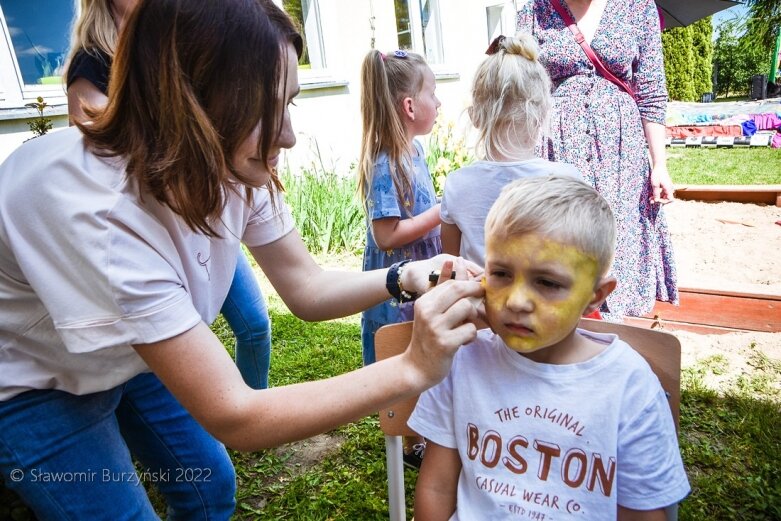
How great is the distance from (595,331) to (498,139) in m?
1.04

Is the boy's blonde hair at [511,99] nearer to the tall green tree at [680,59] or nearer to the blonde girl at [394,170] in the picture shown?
the blonde girl at [394,170]

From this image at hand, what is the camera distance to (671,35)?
18812 millimetres

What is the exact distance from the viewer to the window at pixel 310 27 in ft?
20.8

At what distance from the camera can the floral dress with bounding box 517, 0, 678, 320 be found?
256cm

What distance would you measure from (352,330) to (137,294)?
2928 millimetres

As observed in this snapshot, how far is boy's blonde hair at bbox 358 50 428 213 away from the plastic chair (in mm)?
1072

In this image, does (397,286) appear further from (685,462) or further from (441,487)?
(685,462)

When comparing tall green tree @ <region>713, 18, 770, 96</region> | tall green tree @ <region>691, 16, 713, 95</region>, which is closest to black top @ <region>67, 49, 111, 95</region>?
tall green tree @ <region>691, 16, 713, 95</region>

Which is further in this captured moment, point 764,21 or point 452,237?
point 764,21

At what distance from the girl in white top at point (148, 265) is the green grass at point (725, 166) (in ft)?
25.0

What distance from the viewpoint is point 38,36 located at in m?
4.30

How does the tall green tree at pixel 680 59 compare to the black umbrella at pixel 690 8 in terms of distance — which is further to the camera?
the tall green tree at pixel 680 59

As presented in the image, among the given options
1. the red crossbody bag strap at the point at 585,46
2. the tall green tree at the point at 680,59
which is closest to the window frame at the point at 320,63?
the red crossbody bag strap at the point at 585,46

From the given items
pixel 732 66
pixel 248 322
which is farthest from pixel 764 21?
pixel 248 322
